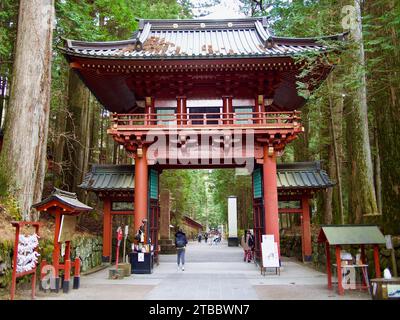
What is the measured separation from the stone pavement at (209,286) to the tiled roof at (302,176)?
3.67 m

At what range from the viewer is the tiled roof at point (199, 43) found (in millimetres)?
12859

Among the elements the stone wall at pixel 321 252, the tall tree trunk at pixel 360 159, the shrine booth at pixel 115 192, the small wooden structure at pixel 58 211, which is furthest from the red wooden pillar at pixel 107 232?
the tall tree trunk at pixel 360 159

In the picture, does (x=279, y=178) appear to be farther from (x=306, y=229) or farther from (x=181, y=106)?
(x=181, y=106)

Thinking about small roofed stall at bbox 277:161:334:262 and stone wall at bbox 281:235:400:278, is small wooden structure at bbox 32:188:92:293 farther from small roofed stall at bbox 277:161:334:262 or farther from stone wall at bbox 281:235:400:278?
small roofed stall at bbox 277:161:334:262

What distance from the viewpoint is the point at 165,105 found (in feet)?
48.9

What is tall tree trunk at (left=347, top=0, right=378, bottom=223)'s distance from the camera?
35.6 feet

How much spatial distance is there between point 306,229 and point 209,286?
7.30m

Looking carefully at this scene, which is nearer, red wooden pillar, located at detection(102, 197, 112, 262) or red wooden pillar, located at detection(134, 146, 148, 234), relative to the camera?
red wooden pillar, located at detection(134, 146, 148, 234)

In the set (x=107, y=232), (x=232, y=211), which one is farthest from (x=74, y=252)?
(x=232, y=211)

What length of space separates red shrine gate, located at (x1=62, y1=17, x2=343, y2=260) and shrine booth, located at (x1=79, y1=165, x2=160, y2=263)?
1.29 m

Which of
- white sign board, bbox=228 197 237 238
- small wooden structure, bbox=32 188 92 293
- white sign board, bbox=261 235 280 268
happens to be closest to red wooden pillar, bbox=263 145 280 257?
white sign board, bbox=261 235 280 268

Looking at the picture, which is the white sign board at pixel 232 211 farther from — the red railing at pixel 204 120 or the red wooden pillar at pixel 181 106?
the red wooden pillar at pixel 181 106
